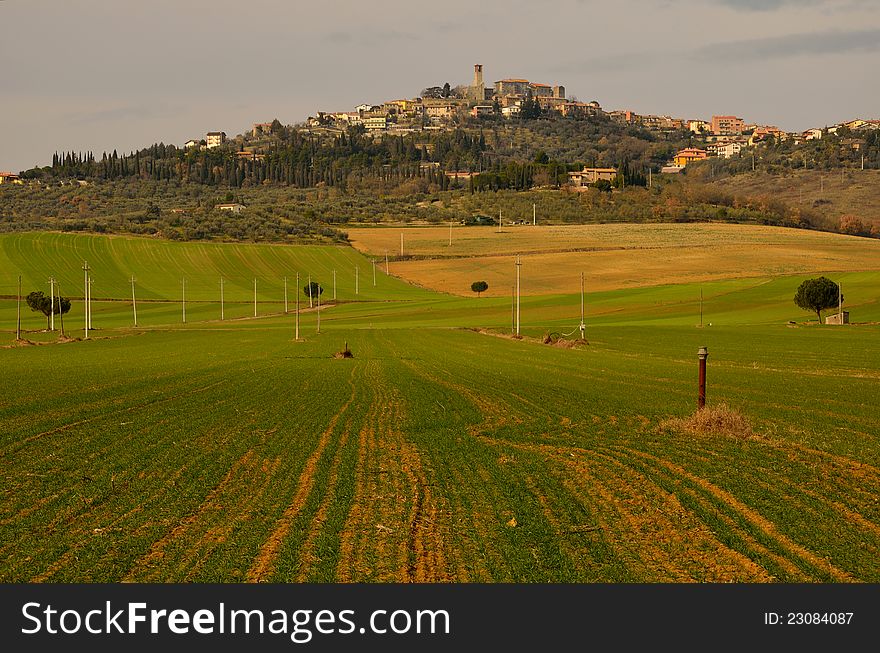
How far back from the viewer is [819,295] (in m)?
84.4

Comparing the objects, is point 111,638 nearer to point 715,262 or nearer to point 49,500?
point 49,500

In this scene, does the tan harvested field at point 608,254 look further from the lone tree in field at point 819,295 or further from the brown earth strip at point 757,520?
the brown earth strip at point 757,520

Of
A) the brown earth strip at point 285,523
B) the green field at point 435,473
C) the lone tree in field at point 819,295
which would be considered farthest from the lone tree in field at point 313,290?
the brown earth strip at point 285,523

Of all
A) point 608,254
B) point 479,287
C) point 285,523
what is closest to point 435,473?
point 285,523

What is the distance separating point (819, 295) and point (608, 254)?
7246cm

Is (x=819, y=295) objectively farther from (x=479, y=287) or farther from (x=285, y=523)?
(x=285, y=523)

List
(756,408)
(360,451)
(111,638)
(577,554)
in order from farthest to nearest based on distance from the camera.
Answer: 1. (756,408)
2. (360,451)
3. (577,554)
4. (111,638)

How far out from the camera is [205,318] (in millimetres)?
111875

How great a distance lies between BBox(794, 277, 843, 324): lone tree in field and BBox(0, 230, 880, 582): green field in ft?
134

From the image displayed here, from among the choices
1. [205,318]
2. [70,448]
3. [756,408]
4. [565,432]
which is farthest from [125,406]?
[205,318]

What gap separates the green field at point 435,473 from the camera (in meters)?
10.6

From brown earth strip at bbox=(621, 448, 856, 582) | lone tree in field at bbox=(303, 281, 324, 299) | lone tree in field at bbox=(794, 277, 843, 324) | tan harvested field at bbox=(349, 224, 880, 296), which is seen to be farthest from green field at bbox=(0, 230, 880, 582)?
tan harvested field at bbox=(349, 224, 880, 296)

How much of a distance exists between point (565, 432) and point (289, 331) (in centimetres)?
6997

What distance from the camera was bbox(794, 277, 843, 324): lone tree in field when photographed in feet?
277
